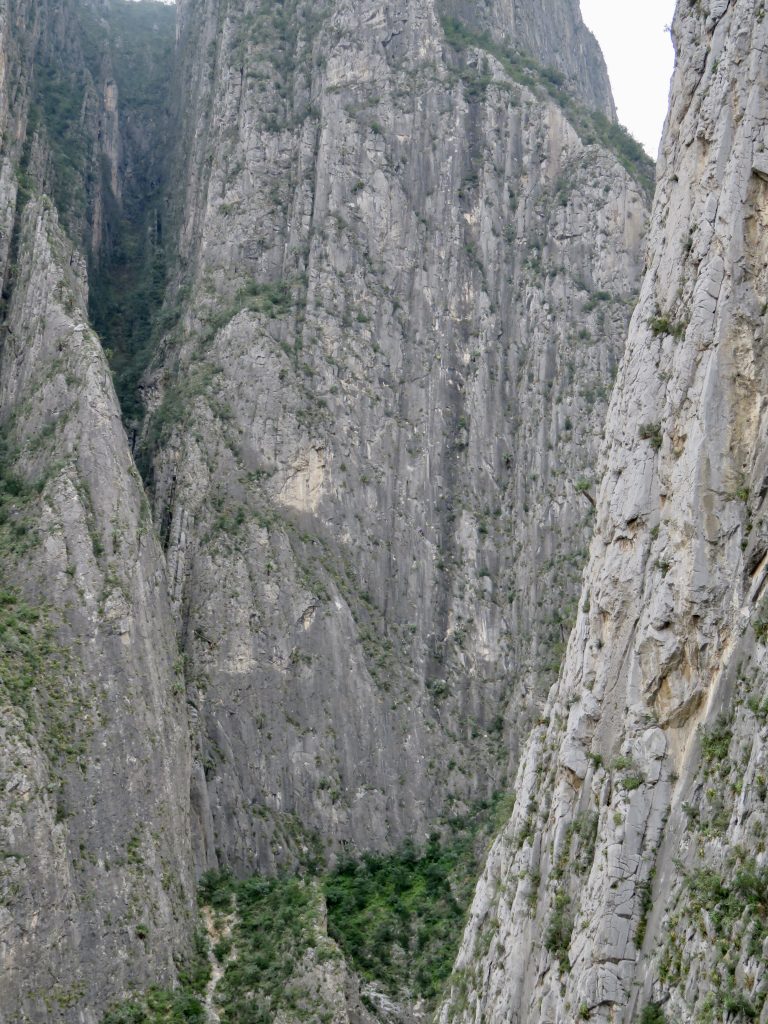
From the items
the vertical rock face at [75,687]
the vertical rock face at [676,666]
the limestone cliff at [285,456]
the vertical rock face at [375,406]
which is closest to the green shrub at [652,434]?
the vertical rock face at [676,666]

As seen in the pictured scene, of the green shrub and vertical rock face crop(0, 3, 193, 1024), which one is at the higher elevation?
the green shrub

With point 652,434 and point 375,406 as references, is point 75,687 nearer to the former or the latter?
point 375,406

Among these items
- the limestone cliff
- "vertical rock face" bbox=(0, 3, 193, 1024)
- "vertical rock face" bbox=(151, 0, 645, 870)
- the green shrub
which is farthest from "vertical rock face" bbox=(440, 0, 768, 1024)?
"vertical rock face" bbox=(151, 0, 645, 870)

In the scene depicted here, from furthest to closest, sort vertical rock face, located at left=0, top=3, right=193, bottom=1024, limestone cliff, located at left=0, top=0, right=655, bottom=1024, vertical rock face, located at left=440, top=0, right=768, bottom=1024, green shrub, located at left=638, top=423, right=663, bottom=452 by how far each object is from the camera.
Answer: limestone cliff, located at left=0, top=0, right=655, bottom=1024 → vertical rock face, located at left=0, top=3, right=193, bottom=1024 → green shrub, located at left=638, top=423, right=663, bottom=452 → vertical rock face, located at left=440, top=0, right=768, bottom=1024

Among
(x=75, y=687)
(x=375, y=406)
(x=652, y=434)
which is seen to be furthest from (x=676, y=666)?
(x=375, y=406)

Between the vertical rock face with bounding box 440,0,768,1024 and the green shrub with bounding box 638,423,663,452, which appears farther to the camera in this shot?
the green shrub with bounding box 638,423,663,452

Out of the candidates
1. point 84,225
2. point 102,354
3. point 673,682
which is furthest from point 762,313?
point 84,225

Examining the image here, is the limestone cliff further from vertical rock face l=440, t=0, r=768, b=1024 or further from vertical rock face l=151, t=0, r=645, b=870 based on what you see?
vertical rock face l=440, t=0, r=768, b=1024

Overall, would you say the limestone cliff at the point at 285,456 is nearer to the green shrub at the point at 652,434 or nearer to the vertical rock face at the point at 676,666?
the vertical rock face at the point at 676,666
